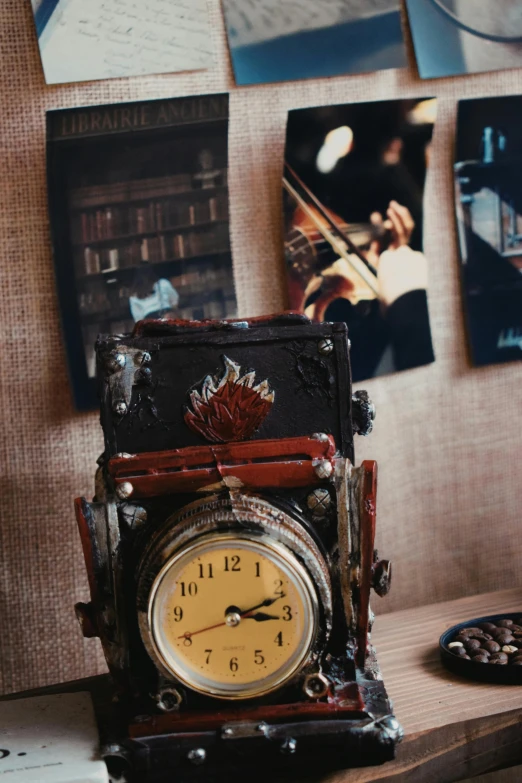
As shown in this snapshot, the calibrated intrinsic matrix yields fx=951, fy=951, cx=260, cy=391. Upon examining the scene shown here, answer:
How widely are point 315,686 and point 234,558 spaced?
0.56ft

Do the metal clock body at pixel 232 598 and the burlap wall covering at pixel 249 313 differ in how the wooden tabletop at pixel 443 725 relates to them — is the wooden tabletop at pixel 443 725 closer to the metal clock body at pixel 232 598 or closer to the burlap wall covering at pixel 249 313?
the metal clock body at pixel 232 598

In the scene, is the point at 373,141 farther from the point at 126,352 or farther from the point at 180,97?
the point at 126,352

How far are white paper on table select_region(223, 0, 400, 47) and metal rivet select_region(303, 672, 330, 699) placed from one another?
0.95m

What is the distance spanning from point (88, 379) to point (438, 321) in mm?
603

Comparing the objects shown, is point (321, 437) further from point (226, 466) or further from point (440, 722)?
point (440, 722)

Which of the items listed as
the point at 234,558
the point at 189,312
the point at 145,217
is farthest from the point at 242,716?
the point at 145,217

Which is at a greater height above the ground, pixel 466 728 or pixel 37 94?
pixel 37 94

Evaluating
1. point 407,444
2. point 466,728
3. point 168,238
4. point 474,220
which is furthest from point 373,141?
point 466,728

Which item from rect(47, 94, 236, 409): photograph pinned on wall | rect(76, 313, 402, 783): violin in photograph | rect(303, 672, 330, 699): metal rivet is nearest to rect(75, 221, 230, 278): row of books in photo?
rect(47, 94, 236, 409): photograph pinned on wall

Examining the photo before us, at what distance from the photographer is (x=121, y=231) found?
4.66 feet

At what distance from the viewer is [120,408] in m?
1.05

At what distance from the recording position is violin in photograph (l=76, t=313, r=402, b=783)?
100 centimetres

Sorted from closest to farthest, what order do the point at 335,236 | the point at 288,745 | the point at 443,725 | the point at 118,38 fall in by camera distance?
1. the point at 288,745
2. the point at 443,725
3. the point at 118,38
4. the point at 335,236

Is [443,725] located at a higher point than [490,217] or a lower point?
lower
